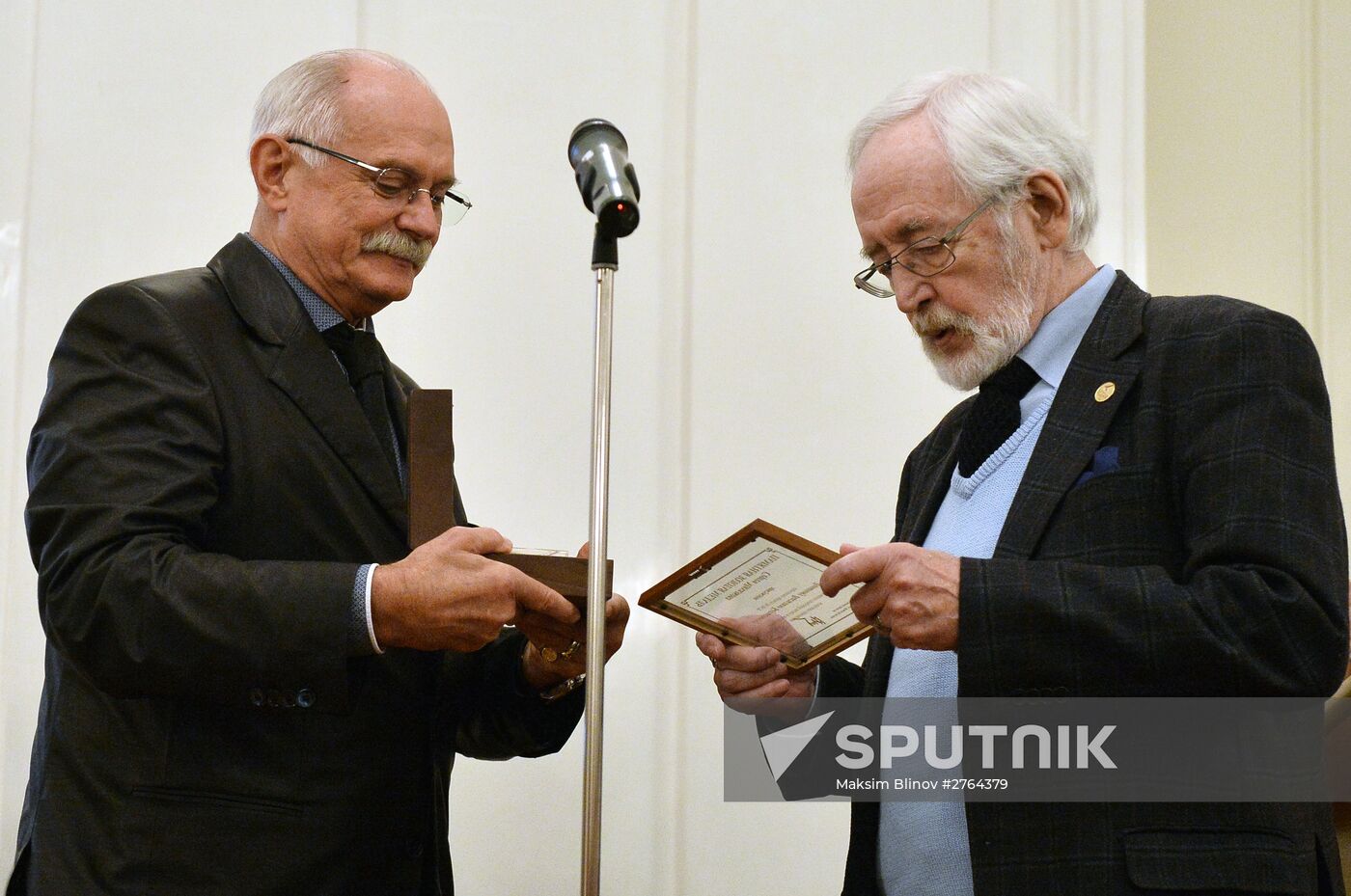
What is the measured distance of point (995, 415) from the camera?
2.48m

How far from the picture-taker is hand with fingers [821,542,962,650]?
6.66 feet

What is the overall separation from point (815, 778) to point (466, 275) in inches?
68.5

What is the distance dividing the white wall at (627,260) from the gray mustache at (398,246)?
104 centimetres

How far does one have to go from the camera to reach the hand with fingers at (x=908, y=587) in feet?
6.66

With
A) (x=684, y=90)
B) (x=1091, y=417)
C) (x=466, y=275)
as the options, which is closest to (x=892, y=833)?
(x=1091, y=417)

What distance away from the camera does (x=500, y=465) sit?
3.72 metres

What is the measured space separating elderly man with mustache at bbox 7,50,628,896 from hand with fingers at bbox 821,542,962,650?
1.52 ft

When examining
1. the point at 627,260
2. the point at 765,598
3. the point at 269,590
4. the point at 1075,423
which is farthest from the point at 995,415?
the point at 627,260

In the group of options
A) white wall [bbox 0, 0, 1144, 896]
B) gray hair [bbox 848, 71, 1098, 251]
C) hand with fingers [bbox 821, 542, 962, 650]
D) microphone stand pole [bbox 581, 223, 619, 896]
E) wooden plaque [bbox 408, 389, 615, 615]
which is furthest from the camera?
white wall [bbox 0, 0, 1144, 896]

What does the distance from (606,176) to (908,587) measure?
2.36 feet

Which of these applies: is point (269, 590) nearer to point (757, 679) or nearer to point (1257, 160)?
point (757, 679)

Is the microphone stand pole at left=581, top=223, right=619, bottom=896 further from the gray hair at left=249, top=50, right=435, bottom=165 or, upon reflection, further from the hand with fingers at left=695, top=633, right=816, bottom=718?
the gray hair at left=249, top=50, right=435, bottom=165

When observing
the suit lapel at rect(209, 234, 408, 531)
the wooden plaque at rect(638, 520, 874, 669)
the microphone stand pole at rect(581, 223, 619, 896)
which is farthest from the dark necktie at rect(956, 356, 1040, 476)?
the suit lapel at rect(209, 234, 408, 531)

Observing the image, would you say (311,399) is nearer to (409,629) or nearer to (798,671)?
(409,629)
